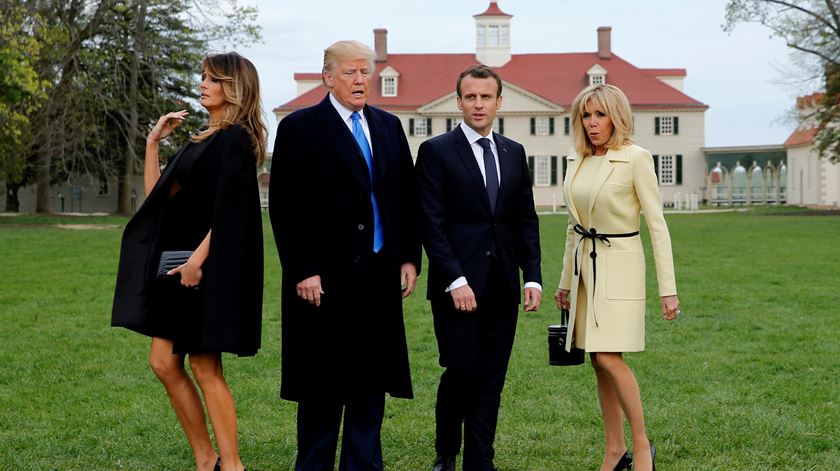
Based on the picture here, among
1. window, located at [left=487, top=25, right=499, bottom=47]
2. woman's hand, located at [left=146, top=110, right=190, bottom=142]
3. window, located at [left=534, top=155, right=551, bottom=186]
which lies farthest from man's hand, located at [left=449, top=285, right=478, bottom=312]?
window, located at [left=487, top=25, right=499, bottom=47]

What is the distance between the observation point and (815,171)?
63156 mm

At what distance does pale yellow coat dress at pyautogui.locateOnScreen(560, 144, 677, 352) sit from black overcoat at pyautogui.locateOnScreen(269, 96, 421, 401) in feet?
3.29

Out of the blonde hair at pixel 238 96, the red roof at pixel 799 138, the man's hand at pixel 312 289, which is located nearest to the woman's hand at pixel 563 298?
the man's hand at pixel 312 289

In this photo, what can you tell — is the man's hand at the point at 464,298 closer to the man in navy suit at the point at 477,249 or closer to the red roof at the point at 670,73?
the man in navy suit at the point at 477,249

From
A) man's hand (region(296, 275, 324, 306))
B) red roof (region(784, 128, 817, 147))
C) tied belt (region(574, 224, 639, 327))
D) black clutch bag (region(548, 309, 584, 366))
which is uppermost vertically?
red roof (region(784, 128, 817, 147))

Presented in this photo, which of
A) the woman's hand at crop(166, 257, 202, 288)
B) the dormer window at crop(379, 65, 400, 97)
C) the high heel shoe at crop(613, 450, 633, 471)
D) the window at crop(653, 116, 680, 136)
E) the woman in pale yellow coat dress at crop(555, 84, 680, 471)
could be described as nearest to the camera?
the woman's hand at crop(166, 257, 202, 288)

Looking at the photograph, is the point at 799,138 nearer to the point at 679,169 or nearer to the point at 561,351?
the point at 679,169

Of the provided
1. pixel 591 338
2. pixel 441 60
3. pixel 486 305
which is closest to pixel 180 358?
pixel 486 305

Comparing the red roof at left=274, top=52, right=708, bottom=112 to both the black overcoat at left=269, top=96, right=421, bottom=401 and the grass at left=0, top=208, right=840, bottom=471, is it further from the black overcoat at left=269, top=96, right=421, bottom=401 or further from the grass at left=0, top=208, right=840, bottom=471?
the black overcoat at left=269, top=96, right=421, bottom=401

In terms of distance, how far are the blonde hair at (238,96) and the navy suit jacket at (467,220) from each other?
0.82 m

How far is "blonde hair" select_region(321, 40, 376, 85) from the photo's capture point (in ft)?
16.7

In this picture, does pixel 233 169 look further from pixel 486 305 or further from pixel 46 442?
pixel 46 442

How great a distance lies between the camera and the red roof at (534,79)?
256ft

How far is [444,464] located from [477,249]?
46.0 inches
